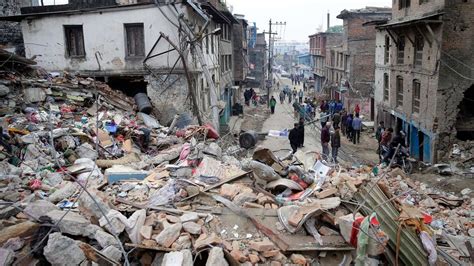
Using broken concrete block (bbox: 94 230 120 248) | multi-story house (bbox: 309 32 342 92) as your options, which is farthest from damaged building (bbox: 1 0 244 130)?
multi-story house (bbox: 309 32 342 92)

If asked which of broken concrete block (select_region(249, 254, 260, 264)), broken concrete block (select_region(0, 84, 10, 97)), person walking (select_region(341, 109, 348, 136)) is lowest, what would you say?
person walking (select_region(341, 109, 348, 136))

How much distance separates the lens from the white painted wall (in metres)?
15.7

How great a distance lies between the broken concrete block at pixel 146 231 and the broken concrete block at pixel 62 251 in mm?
968

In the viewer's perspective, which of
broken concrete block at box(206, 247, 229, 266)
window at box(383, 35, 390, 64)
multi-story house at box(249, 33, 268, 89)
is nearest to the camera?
broken concrete block at box(206, 247, 229, 266)

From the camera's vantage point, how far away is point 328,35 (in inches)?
1810

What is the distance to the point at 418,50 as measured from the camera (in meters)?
17.7

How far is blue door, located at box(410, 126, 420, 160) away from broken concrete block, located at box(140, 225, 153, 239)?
48.2 ft

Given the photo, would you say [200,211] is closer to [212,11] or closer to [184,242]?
[184,242]

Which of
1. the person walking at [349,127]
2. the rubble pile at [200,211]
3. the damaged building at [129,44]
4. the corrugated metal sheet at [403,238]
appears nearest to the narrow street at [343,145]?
the person walking at [349,127]

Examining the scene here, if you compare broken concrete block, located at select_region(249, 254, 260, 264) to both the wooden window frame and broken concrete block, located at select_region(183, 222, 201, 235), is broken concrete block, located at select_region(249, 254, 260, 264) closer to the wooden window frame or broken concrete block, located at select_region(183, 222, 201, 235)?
broken concrete block, located at select_region(183, 222, 201, 235)

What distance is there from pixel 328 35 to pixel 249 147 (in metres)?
36.2

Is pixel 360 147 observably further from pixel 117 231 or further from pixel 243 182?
pixel 117 231

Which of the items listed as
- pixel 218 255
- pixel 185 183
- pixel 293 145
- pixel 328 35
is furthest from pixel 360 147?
pixel 328 35

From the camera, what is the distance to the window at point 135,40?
52.9ft
